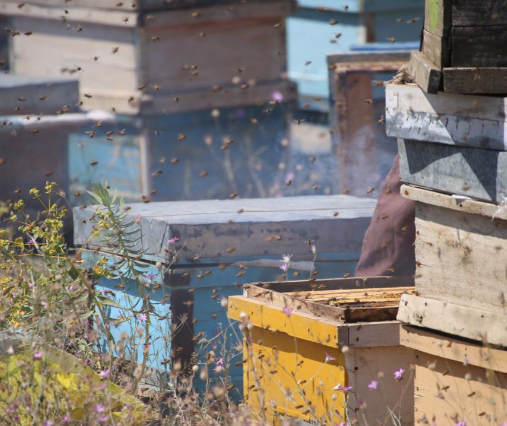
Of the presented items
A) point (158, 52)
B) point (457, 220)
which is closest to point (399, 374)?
point (457, 220)

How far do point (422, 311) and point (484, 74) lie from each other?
0.67 m

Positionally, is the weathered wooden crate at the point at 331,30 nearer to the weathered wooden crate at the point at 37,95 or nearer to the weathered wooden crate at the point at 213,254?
the weathered wooden crate at the point at 37,95

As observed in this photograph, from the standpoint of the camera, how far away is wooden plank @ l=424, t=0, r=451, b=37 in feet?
7.07

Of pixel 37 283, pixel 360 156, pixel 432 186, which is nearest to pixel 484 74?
pixel 432 186

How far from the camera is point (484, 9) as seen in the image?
214 cm

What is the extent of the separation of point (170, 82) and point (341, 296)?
3.89m

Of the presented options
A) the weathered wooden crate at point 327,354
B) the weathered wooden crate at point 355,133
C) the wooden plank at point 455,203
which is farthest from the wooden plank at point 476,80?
the weathered wooden crate at point 355,133

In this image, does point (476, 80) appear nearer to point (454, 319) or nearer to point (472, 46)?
point (472, 46)

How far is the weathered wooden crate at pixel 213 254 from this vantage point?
3.28 meters

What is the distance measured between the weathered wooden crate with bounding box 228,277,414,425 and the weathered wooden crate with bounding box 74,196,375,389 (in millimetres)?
401

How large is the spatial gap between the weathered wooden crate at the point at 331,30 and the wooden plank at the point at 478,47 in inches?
230

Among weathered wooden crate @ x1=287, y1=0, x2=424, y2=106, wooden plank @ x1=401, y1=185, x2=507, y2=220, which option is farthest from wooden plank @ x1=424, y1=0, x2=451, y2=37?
weathered wooden crate @ x1=287, y1=0, x2=424, y2=106

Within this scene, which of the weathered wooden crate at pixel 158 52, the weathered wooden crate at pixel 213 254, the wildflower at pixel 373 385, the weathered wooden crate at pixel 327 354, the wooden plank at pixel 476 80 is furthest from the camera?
the weathered wooden crate at pixel 158 52

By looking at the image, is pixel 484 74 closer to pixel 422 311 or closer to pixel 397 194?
pixel 422 311
